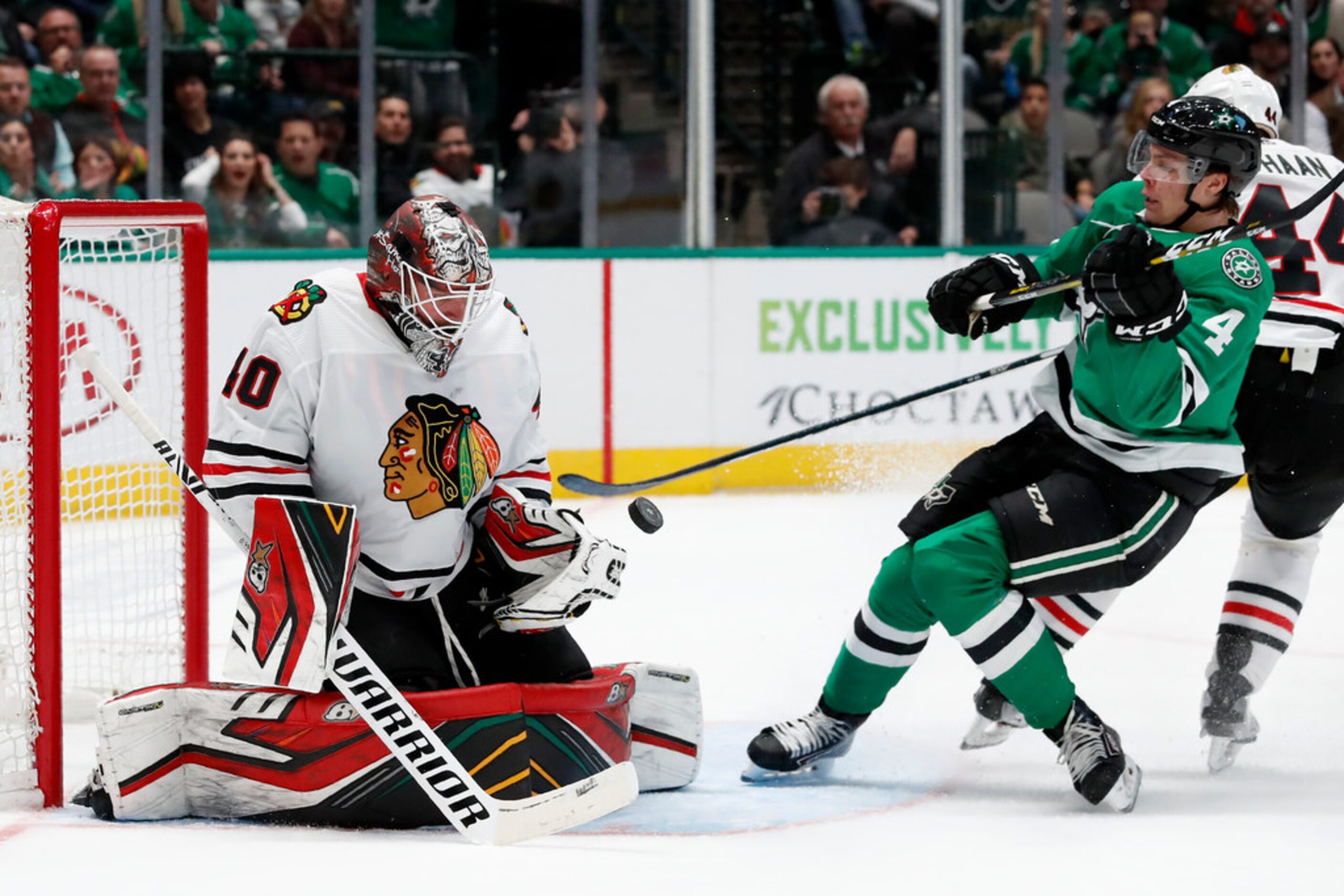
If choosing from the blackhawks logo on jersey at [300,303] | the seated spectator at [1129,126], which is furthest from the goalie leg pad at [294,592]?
the seated spectator at [1129,126]

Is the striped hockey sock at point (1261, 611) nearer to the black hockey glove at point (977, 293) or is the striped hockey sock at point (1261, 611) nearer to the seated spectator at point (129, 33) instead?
the black hockey glove at point (977, 293)

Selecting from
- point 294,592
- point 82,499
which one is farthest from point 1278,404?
point 82,499

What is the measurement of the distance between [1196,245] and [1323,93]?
4.18 meters

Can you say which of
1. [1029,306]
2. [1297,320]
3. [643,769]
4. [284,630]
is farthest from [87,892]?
[1297,320]

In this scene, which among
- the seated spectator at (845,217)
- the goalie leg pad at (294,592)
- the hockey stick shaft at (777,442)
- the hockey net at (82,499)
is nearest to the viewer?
the goalie leg pad at (294,592)

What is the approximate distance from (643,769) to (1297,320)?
1.20 metres

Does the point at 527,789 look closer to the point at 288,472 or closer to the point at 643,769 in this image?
the point at 643,769

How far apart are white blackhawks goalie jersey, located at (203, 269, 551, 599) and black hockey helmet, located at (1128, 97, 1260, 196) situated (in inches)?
36.5

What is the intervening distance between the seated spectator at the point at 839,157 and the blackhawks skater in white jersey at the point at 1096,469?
3253 millimetres

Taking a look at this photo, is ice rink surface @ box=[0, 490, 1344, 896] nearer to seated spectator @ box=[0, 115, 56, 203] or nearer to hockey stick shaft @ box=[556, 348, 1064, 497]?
hockey stick shaft @ box=[556, 348, 1064, 497]

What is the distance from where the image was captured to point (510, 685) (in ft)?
7.36

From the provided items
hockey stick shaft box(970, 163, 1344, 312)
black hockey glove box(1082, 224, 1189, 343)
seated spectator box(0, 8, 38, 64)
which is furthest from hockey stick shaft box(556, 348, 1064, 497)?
seated spectator box(0, 8, 38, 64)

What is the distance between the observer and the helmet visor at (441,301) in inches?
85.3

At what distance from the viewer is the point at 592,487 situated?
8.48 feet
